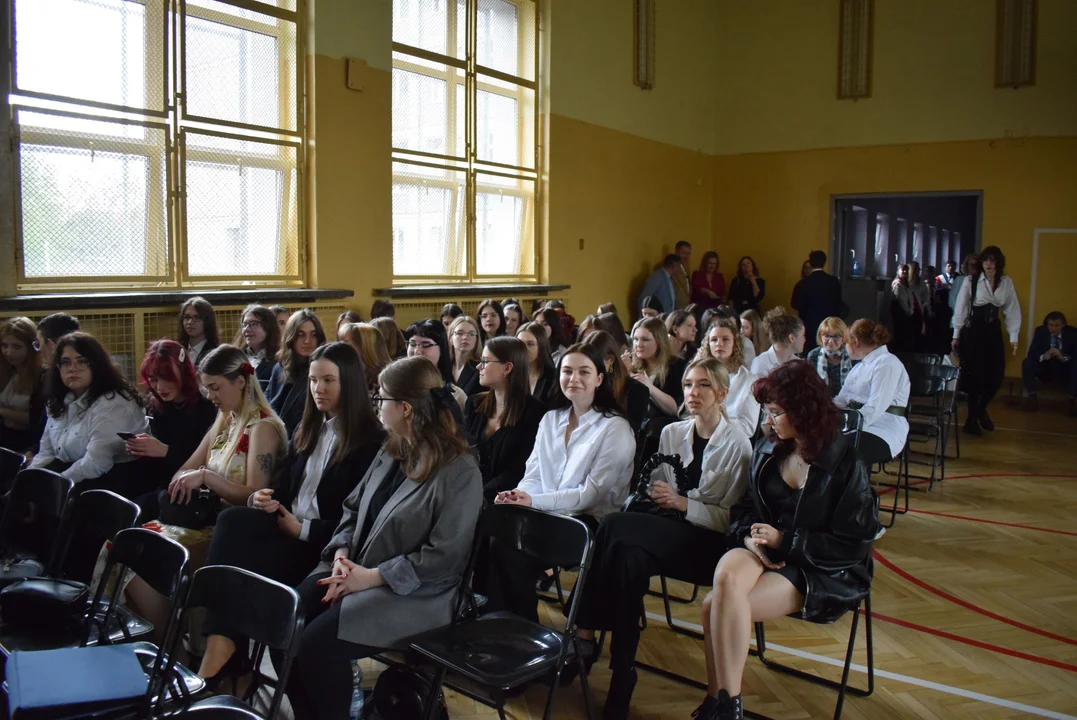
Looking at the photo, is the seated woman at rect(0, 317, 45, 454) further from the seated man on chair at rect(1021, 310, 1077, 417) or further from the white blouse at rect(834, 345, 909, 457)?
the seated man on chair at rect(1021, 310, 1077, 417)

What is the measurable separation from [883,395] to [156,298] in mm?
4835

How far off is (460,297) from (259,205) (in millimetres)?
2308

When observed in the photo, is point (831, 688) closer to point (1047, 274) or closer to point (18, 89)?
point (18, 89)

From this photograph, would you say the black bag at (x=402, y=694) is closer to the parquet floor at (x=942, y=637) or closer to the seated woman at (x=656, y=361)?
the parquet floor at (x=942, y=637)

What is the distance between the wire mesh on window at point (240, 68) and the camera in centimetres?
671

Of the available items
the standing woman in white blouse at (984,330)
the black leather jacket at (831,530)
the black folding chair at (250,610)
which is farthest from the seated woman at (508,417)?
the standing woman in white blouse at (984,330)

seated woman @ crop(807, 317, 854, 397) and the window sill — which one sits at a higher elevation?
the window sill

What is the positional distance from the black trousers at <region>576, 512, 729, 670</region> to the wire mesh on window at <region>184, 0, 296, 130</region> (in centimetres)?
523

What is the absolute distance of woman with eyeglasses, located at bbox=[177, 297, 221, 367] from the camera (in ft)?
18.5

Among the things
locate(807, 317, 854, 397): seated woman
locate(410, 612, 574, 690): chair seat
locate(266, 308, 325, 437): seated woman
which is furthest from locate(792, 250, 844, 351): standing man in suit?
locate(410, 612, 574, 690): chair seat

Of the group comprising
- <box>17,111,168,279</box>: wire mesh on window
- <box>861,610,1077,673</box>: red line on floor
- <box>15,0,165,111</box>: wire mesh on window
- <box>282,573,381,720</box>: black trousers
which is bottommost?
<box>861,610,1077,673</box>: red line on floor

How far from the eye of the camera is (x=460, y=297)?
8938mm

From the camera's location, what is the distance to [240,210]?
716cm

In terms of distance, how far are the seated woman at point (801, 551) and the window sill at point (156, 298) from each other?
15.5 feet
